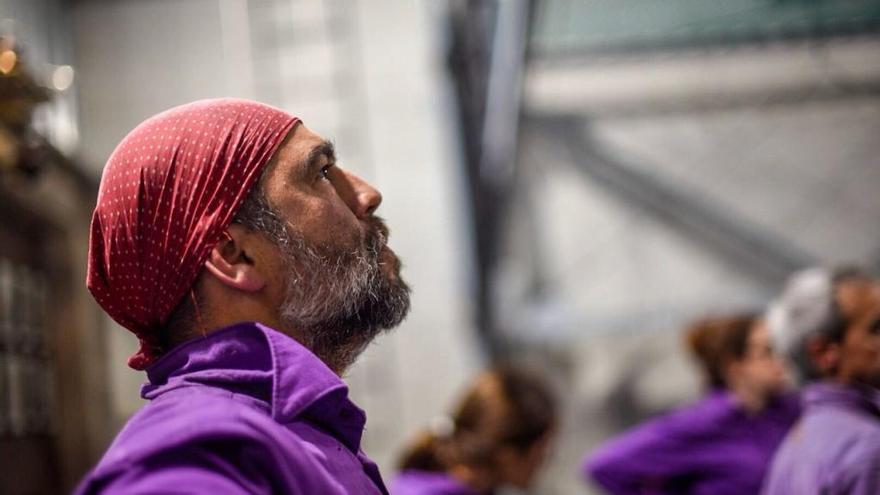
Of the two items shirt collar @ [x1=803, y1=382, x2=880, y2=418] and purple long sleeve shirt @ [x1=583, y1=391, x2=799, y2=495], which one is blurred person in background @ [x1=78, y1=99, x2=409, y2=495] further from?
purple long sleeve shirt @ [x1=583, y1=391, x2=799, y2=495]

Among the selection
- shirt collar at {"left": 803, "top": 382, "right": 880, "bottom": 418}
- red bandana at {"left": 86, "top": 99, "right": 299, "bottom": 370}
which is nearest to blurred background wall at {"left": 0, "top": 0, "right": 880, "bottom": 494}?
shirt collar at {"left": 803, "top": 382, "right": 880, "bottom": 418}

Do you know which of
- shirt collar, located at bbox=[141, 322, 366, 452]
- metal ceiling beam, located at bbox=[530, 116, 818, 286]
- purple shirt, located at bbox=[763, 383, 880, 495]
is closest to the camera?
shirt collar, located at bbox=[141, 322, 366, 452]

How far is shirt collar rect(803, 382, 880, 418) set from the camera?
83.8 inches

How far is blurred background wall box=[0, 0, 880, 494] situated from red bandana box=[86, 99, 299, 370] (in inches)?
131

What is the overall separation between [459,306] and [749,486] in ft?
6.16

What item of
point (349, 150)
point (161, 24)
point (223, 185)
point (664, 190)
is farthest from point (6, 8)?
point (223, 185)

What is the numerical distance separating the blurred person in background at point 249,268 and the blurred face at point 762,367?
7.79 feet

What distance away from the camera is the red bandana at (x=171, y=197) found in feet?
3.91

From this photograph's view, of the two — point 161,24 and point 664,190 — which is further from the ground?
point 161,24

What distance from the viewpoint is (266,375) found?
3.67 feet

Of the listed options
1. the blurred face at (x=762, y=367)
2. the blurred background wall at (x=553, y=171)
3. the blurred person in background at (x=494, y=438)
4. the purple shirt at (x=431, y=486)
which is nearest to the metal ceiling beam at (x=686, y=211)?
the blurred background wall at (x=553, y=171)

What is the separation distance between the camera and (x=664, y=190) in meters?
5.25

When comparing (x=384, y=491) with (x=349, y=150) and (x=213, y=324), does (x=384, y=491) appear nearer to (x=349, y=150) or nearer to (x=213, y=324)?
(x=213, y=324)

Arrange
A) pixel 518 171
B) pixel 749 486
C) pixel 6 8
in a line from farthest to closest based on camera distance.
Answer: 1. pixel 518 171
2. pixel 6 8
3. pixel 749 486
